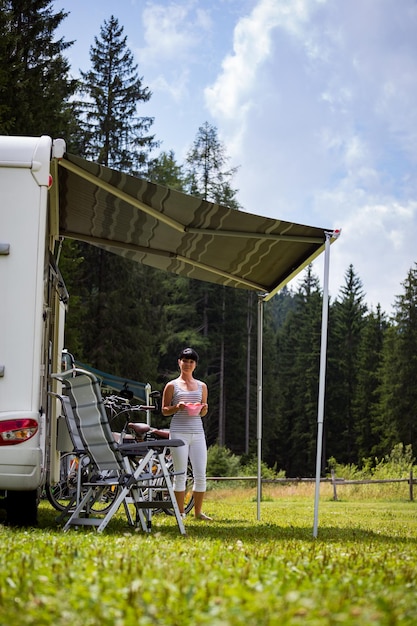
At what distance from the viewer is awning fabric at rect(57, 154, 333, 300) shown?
7.04 metres

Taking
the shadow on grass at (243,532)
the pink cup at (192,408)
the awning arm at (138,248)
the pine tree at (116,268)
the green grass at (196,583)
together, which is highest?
the pine tree at (116,268)

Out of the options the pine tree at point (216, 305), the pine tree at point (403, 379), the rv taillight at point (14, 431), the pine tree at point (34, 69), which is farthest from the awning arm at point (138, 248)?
the pine tree at point (403, 379)

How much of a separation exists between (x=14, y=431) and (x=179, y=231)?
2805 millimetres

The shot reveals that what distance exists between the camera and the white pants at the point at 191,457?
8.10 meters

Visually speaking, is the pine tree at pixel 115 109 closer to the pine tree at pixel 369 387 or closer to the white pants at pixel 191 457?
the pine tree at pixel 369 387

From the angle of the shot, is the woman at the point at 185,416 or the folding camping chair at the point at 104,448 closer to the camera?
the folding camping chair at the point at 104,448

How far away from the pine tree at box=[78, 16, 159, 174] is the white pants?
24.9m

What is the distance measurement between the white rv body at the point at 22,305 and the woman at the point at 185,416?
6.48 ft

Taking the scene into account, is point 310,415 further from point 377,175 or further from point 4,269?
point 4,269

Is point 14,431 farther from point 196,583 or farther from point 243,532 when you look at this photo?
point 196,583

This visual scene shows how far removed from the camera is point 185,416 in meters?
8.29

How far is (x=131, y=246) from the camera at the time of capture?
9266 millimetres

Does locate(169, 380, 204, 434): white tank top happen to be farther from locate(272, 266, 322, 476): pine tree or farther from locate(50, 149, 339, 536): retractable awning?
locate(272, 266, 322, 476): pine tree

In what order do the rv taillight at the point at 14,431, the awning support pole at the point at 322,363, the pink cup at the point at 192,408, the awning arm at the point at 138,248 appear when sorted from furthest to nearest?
the awning arm at the point at 138,248 → the pink cup at the point at 192,408 → the awning support pole at the point at 322,363 → the rv taillight at the point at 14,431
